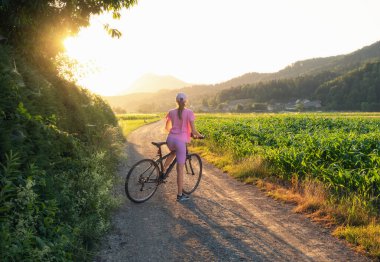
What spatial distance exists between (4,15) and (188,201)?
274 inches

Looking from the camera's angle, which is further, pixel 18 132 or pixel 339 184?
pixel 339 184

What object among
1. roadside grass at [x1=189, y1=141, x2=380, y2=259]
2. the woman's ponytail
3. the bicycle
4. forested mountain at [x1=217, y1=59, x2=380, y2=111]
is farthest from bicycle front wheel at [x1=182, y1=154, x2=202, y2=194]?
forested mountain at [x1=217, y1=59, x2=380, y2=111]

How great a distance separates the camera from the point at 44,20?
28.0ft

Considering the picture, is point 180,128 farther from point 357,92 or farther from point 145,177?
point 357,92

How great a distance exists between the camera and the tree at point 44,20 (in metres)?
7.68

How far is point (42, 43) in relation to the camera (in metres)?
9.36

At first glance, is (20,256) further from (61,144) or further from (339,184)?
(339,184)

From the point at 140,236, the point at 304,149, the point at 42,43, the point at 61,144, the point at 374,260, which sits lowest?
the point at 374,260

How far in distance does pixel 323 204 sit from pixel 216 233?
3125 millimetres

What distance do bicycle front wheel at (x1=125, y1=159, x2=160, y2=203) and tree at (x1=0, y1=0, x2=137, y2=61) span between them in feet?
14.8

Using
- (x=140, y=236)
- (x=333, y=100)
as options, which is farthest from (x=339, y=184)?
(x=333, y=100)

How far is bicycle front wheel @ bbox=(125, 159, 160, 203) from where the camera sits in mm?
7844

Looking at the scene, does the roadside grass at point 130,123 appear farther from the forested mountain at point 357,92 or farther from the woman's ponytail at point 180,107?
the forested mountain at point 357,92

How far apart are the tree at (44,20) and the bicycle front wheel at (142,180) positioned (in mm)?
4500
